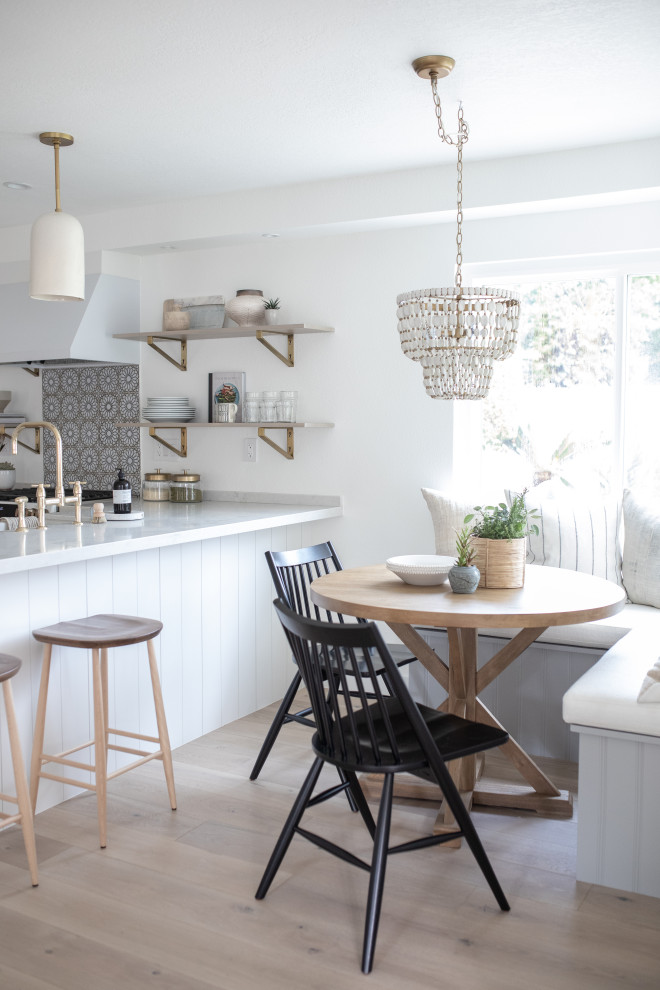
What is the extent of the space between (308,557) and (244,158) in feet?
5.48

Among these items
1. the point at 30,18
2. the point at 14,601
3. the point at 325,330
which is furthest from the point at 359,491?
the point at 30,18

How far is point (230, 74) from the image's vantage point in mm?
2742

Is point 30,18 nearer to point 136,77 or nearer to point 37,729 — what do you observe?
point 136,77

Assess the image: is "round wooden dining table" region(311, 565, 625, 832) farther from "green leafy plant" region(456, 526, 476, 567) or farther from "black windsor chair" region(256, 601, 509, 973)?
"black windsor chair" region(256, 601, 509, 973)

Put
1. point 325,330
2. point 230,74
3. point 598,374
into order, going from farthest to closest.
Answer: point 325,330 < point 598,374 < point 230,74

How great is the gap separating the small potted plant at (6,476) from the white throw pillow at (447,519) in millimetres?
2660

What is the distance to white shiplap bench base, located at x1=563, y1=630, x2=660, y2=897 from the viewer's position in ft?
7.69

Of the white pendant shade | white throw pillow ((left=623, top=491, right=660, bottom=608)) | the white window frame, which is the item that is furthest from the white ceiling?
white throw pillow ((left=623, top=491, right=660, bottom=608))

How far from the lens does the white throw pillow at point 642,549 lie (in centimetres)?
343

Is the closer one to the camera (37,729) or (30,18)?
(30,18)

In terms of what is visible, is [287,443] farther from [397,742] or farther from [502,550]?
[397,742]

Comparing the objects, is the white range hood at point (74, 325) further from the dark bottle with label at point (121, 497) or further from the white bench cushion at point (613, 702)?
the white bench cushion at point (613, 702)

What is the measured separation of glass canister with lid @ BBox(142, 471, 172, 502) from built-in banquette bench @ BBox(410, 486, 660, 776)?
1643 millimetres

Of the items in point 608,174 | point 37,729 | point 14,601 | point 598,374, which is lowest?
point 37,729
